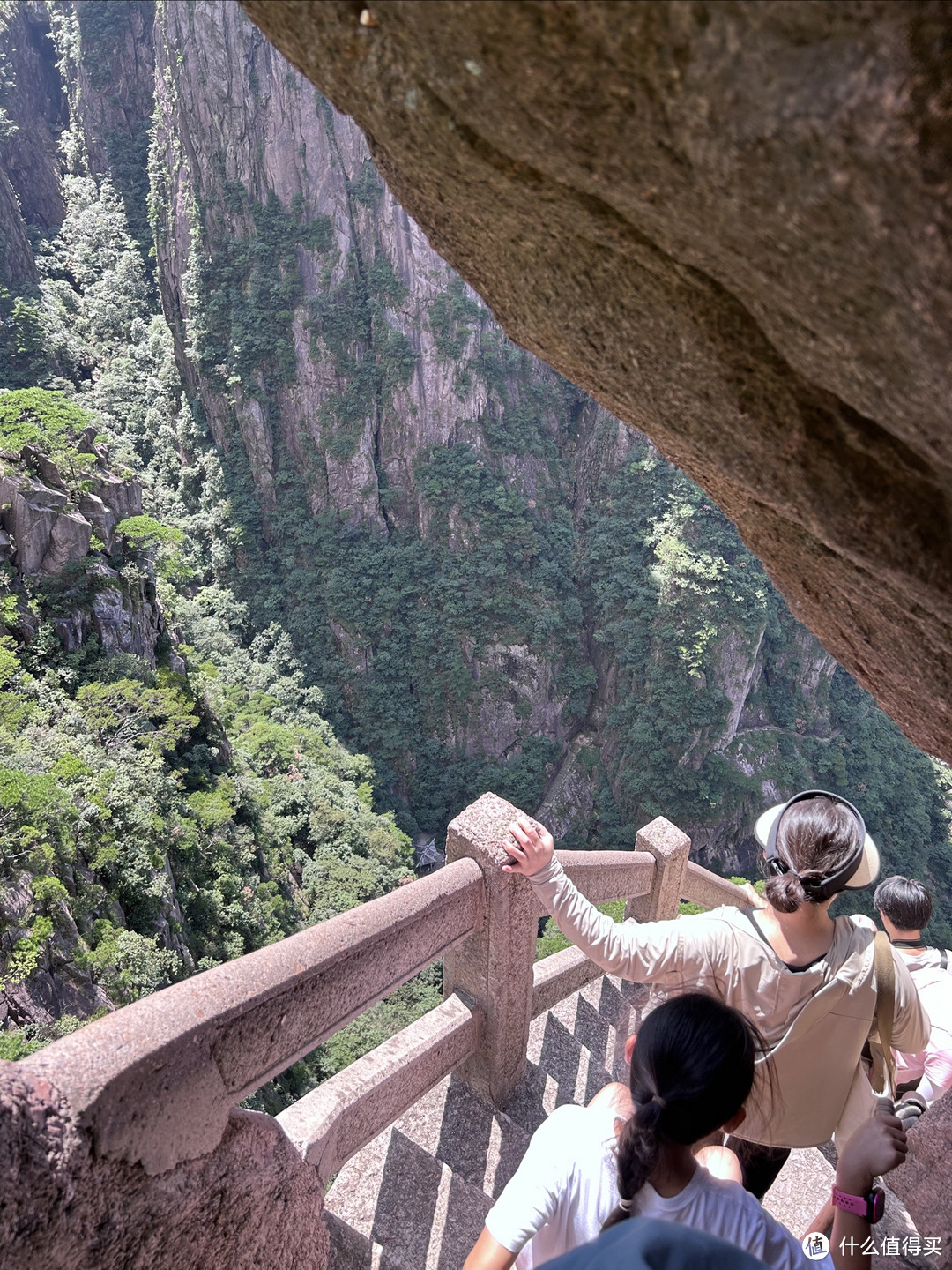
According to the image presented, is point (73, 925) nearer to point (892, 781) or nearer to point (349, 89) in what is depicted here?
point (349, 89)

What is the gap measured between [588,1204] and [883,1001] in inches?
33.9

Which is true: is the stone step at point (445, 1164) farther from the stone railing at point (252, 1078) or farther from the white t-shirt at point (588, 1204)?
the white t-shirt at point (588, 1204)

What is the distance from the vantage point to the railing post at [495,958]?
2271 mm

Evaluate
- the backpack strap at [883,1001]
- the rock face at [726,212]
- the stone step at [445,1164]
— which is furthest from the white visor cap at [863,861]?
the stone step at [445,1164]

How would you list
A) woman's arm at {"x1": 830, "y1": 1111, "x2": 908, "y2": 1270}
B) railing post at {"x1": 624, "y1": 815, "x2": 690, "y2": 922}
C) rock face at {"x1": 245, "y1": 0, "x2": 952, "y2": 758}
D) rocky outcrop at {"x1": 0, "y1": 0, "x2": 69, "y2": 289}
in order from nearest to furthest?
rock face at {"x1": 245, "y1": 0, "x2": 952, "y2": 758} < woman's arm at {"x1": 830, "y1": 1111, "x2": 908, "y2": 1270} < railing post at {"x1": 624, "y1": 815, "x2": 690, "y2": 922} < rocky outcrop at {"x1": 0, "y1": 0, "x2": 69, "y2": 289}

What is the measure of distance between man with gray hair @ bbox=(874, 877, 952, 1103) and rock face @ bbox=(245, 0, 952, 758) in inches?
54.8

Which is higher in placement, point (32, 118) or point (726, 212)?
point (32, 118)

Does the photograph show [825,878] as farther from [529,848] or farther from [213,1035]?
[213,1035]

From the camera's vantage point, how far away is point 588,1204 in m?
1.22

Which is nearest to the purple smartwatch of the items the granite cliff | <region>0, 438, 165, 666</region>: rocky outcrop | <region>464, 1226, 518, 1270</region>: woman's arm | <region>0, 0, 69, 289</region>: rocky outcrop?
<region>464, 1226, 518, 1270</region>: woman's arm

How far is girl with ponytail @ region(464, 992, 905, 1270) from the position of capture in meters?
1.15

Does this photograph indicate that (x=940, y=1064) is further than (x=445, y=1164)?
No

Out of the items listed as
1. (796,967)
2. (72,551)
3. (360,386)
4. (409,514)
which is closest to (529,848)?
(796,967)

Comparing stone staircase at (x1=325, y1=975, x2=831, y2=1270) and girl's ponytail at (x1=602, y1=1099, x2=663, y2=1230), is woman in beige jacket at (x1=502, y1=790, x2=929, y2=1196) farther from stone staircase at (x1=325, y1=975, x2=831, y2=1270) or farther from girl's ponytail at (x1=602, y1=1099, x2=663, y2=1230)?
stone staircase at (x1=325, y1=975, x2=831, y2=1270)
